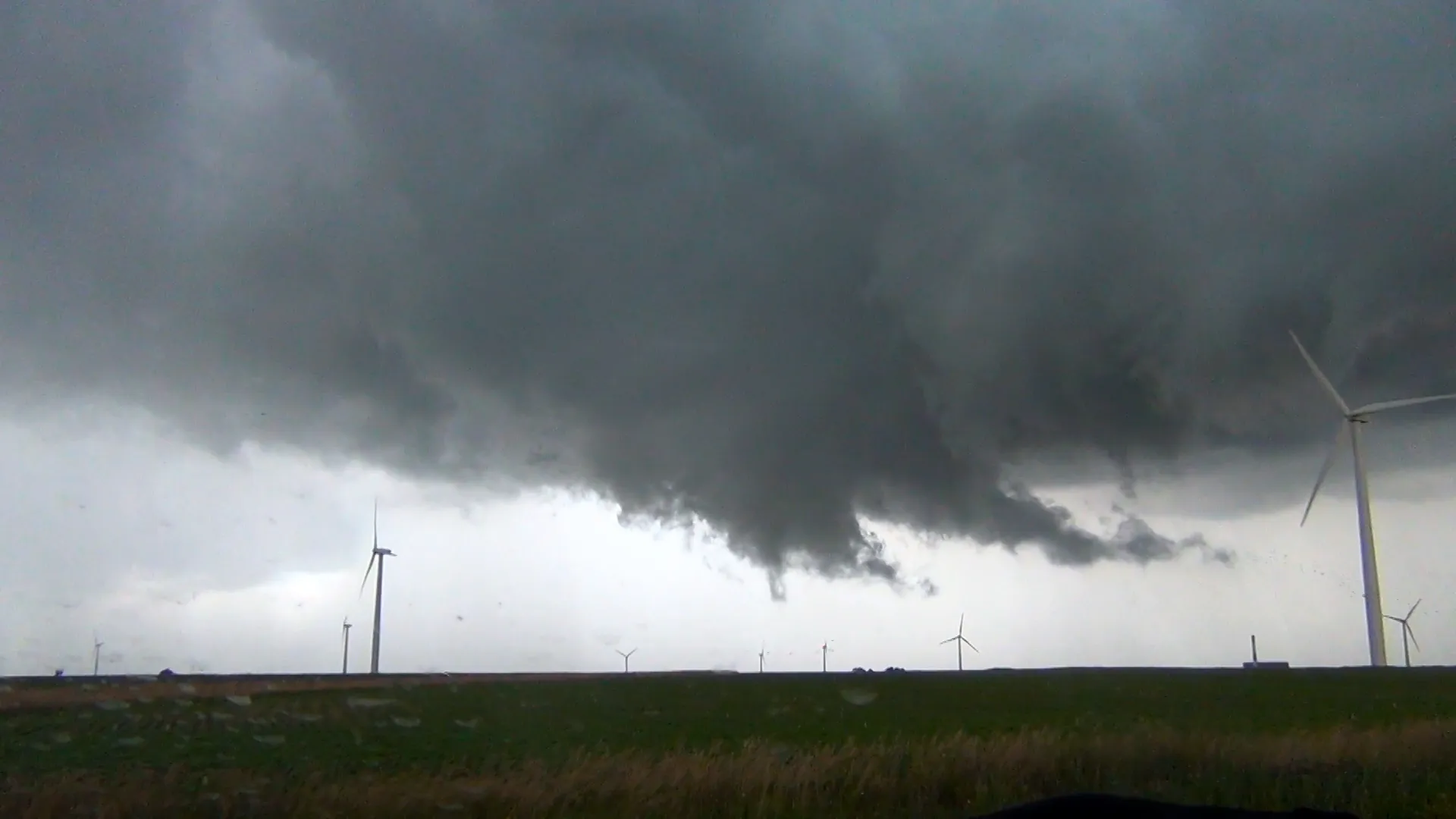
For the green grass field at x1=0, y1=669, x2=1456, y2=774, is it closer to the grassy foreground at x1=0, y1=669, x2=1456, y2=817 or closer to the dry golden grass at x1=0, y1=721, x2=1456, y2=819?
the grassy foreground at x1=0, y1=669, x2=1456, y2=817

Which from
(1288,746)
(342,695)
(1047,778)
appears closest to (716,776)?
(1047,778)

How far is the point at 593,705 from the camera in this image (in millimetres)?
63406

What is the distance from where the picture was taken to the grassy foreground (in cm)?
1878

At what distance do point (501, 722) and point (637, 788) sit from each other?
30058mm

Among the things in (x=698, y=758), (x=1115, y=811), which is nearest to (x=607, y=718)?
(x=698, y=758)

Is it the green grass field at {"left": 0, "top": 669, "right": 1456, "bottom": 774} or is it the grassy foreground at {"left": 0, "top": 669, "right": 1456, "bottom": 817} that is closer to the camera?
the grassy foreground at {"left": 0, "top": 669, "right": 1456, "bottom": 817}

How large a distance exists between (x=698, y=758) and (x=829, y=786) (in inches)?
194

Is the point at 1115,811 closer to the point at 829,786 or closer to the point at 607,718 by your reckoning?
the point at 829,786

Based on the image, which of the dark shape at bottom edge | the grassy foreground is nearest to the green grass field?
the grassy foreground

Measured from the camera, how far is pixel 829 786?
67.9ft

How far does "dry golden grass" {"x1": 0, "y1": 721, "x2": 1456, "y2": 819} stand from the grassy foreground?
7cm

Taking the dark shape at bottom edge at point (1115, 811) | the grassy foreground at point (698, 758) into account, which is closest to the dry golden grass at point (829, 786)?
the grassy foreground at point (698, 758)

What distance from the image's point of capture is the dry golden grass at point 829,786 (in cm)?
1816

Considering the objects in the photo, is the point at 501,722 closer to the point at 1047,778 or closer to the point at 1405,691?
the point at 1047,778
